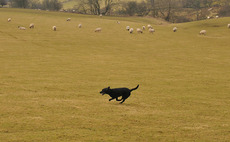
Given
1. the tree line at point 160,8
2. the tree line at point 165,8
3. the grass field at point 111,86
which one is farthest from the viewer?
the tree line at point 160,8

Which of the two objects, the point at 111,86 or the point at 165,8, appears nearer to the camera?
the point at 111,86

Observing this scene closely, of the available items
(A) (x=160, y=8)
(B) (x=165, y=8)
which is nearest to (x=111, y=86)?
(B) (x=165, y=8)

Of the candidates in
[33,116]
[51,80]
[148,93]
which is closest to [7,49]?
[51,80]

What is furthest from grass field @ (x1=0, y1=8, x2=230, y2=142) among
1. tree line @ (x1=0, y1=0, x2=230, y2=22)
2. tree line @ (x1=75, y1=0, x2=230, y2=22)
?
tree line @ (x1=0, y1=0, x2=230, y2=22)

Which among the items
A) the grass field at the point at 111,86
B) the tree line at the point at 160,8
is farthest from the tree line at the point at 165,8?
the grass field at the point at 111,86

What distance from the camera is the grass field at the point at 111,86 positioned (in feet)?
38.7

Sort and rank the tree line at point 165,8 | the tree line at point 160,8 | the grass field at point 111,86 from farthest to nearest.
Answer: the tree line at point 160,8 → the tree line at point 165,8 → the grass field at point 111,86

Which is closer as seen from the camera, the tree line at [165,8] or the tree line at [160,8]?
the tree line at [165,8]

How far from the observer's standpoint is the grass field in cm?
1180

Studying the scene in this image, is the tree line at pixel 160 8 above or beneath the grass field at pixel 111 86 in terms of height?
above

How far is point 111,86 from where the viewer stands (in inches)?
850

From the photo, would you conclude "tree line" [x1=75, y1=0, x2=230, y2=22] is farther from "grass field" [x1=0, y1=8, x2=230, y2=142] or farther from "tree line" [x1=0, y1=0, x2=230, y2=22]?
"grass field" [x1=0, y1=8, x2=230, y2=142]

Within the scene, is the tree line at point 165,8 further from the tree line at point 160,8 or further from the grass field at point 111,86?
the grass field at point 111,86

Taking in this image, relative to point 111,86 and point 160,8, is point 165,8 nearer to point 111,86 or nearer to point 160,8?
point 160,8
